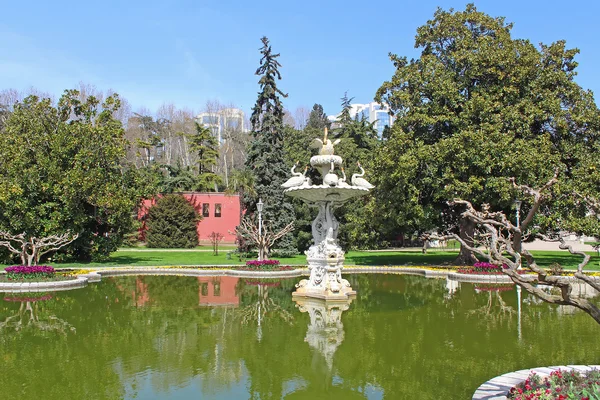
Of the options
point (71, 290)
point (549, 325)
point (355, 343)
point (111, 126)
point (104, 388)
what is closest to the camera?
point (104, 388)

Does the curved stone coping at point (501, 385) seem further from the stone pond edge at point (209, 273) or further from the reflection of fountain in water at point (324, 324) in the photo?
the stone pond edge at point (209, 273)

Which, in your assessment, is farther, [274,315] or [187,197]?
[187,197]

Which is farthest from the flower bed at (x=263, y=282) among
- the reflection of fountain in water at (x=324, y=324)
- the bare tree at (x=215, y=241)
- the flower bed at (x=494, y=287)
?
the bare tree at (x=215, y=241)

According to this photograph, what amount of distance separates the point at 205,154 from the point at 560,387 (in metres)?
50.9

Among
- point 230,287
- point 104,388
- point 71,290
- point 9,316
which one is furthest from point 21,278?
point 104,388

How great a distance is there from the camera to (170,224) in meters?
43.8

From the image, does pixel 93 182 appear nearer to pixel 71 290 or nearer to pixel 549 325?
pixel 71 290

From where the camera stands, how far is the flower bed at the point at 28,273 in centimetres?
1853

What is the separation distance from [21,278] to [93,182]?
943 centimetres

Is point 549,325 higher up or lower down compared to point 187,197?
lower down

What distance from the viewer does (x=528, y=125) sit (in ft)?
84.3

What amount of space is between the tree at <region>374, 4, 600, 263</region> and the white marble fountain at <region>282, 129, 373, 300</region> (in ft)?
32.9

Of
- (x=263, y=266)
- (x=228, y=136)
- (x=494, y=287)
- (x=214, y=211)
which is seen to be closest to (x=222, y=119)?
(x=228, y=136)

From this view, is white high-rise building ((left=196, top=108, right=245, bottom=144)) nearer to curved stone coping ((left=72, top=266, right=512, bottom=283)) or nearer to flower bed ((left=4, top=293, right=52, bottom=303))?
curved stone coping ((left=72, top=266, right=512, bottom=283))
